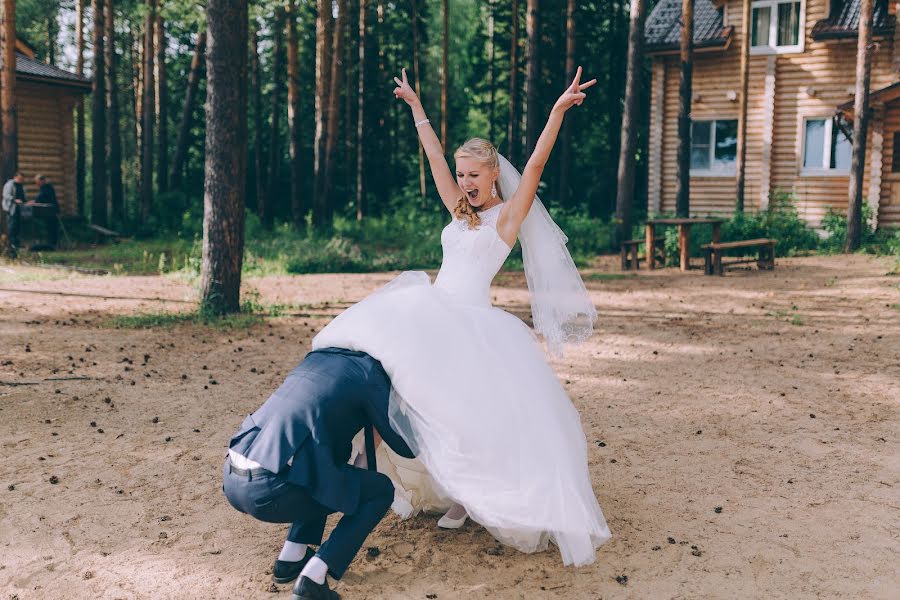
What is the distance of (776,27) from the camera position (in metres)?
23.2

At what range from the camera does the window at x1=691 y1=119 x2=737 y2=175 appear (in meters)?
24.1

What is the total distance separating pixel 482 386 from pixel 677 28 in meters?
23.1

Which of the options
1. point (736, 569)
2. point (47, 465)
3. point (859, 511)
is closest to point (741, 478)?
point (859, 511)

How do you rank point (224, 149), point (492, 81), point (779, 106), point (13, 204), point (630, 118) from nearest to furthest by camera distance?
1. point (224, 149)
2. point (630, 118)
3. point (13, 204)
4. point (779, 106)
5. point (492, 81)

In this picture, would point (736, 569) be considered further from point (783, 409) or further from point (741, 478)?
point (783, 409)

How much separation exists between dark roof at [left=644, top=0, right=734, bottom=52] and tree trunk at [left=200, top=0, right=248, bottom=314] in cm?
1610

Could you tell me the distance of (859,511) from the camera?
16.0ft

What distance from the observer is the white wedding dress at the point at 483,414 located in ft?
12.3

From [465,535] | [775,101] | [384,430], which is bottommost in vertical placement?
[465,535]

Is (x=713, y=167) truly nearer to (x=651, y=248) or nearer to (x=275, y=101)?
(x=651, y=248)

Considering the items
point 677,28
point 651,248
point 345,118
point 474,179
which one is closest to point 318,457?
point 474,179

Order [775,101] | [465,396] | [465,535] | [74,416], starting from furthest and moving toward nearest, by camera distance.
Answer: [775,101] → [74,416] → [465,535] → [465,396]

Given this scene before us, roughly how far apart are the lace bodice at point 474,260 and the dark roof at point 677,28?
69.0ft

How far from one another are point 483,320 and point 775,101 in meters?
22.1
